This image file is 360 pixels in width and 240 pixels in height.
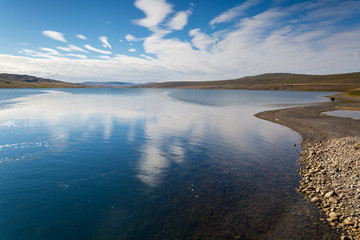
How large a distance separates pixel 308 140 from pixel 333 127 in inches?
357

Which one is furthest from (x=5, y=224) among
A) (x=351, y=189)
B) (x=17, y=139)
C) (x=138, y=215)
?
(x=351, y=189)

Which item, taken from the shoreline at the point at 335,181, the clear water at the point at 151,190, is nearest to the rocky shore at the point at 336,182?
the shoreline at the point at 335,181

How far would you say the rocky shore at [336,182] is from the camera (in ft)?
31.4

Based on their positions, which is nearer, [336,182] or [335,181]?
[336,182]

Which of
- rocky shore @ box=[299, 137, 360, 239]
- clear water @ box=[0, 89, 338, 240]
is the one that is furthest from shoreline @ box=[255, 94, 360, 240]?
clear water @ box=[0, 89, 338, 240]

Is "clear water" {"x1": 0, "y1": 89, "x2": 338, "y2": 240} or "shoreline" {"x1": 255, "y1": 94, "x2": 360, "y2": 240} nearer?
"clear water" {"x1": 0, "y1": 89, "x2": 338, "y2": 240}

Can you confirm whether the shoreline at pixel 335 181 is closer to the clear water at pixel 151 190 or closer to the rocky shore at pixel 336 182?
the rocky shore at pixel 336 182

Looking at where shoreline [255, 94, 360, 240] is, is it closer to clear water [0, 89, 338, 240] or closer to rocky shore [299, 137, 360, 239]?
rocky shore [299, 137, 360, 239]

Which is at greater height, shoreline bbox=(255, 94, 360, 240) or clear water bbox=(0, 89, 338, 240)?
shoreline bbox=(255, 94, 360, 240)

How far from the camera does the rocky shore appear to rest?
377 inches

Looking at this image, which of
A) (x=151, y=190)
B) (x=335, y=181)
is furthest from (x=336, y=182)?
(x=151, y=190)

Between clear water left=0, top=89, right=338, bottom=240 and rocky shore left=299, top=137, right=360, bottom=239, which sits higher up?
rocky shore left=299, top=137, right=360, bottom=239

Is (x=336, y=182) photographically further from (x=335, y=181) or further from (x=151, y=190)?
(x=151, y=190)

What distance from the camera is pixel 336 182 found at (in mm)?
12664
